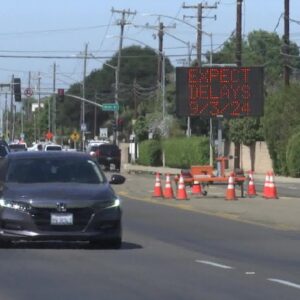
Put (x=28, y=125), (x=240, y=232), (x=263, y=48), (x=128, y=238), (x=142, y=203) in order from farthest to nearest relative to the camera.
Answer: (x=28, y=125), (x=263, y=48), (x=142, y=203), (x=240, y=232), (x=128, y=238)

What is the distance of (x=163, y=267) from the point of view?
14.2 meters

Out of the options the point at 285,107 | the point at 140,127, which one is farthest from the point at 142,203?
the point at 140,127

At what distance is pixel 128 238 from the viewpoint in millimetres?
18781

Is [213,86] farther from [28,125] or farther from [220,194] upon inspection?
[28,125]

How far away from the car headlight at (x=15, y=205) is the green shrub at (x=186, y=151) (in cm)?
4477

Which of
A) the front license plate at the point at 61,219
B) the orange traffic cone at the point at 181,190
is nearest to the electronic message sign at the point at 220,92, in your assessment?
the orange traffic cone at the point at 181,190

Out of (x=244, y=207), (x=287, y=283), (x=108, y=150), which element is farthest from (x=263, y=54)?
(x=287, y=283)

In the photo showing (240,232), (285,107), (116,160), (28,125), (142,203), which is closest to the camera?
(240,232)

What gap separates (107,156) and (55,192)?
47414mm

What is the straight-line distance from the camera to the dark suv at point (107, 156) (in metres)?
62.8

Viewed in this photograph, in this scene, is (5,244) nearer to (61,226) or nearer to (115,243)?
(61,226)

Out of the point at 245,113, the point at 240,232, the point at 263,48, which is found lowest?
the point at 240,232

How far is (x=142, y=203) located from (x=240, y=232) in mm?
9067

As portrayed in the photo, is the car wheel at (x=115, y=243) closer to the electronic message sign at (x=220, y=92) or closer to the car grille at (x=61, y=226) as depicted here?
the car grille at (x=61, y=226)
